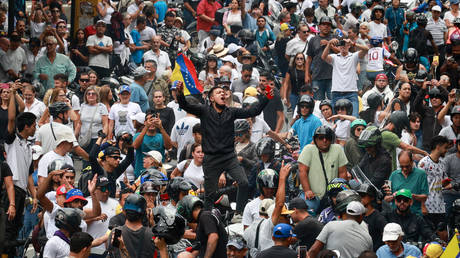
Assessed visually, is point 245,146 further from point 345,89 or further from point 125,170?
point 345,89

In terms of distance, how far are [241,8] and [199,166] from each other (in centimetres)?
892

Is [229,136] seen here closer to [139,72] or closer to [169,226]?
[169,226]

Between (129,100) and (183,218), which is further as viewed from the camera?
(129,100)

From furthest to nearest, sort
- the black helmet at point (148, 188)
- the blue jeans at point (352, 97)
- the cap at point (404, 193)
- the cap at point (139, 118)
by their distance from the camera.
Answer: the blue jeans at point (352, 97)
the cap at point (139, 118)
the cap at point (404, 193)
the black helmet at point (148, 188)

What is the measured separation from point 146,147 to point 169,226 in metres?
6.04

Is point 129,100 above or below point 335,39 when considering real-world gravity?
below

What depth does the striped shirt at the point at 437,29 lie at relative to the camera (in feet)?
72.0

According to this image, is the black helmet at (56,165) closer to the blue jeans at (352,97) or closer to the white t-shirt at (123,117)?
the white t-shirt at (123,117)

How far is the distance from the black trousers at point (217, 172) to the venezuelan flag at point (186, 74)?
2.49 m

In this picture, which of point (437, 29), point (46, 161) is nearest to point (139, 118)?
point (46, 161)

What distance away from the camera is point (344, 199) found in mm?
10492

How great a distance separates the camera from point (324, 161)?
12805mm

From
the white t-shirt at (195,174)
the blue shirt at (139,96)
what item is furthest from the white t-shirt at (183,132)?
the blue shirt at (139,96)

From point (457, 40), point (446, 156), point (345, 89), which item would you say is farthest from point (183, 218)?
point (457, 40)
